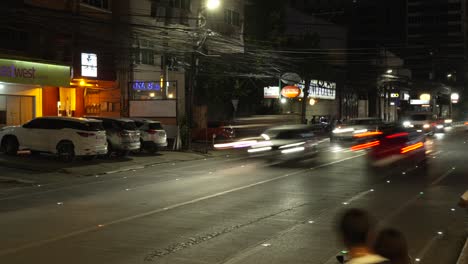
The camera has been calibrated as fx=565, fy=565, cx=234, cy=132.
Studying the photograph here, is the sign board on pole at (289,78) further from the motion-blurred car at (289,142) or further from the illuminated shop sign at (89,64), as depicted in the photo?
the illuminated shop sign at (89,64)

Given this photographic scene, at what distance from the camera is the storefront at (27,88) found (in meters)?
26.5

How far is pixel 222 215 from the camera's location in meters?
11.8

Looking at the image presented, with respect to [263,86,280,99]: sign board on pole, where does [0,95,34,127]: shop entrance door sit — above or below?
below

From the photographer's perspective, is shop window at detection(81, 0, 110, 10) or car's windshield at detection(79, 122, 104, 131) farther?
shop window at detection(81, 0, 110, 10)

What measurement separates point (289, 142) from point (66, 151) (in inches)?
466

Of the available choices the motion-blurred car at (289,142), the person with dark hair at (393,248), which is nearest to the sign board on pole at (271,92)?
the motion-blurred car at (289,142)

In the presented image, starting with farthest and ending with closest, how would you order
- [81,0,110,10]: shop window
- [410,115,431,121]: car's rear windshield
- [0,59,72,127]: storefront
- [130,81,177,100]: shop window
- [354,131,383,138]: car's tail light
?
[410,115,431,121]: car's rear windshield < [130,81,177,100]: shop window < [81,0,110,10]: shop window < [354,131,383,138]: car's tail light < [0,59,72,127]: storefront

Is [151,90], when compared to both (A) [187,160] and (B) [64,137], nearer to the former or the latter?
(A) [187,160]

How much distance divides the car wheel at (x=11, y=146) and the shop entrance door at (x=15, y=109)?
5.45 metres

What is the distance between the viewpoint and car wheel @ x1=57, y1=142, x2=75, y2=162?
23.3m

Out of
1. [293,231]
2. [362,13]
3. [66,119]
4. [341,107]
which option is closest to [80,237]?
[293,231]

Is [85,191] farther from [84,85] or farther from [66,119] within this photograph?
[84,85]

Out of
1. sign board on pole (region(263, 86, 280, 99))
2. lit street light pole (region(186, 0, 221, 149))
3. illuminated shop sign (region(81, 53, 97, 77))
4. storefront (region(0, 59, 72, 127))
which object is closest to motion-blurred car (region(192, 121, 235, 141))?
lit street light pole (region(186, 0, 221, 149))

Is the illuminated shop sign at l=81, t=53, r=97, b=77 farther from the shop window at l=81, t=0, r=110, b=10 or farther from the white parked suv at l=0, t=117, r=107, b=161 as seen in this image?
the white parked suv at l=0, t=117, r=107, b=161
